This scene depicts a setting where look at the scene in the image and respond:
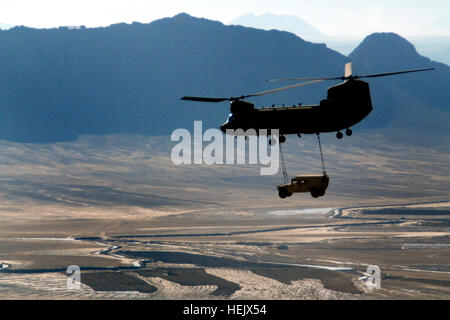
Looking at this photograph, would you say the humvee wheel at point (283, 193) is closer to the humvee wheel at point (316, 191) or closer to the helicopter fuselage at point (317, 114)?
the humvee wheel at point (316, 191)

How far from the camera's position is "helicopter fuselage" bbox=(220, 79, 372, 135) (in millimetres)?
60469

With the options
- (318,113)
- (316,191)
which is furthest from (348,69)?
(316,191)

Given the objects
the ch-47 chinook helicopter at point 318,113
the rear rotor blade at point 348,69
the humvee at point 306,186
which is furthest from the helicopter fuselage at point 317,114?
the humvee at point 306,186

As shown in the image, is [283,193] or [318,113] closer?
[318,113]

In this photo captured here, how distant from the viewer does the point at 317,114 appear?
203 feet

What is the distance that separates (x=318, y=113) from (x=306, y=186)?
9.02 meters

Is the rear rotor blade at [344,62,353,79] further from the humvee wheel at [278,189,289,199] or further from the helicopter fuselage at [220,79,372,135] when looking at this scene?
the humvee wheel at [278,189,289,199]

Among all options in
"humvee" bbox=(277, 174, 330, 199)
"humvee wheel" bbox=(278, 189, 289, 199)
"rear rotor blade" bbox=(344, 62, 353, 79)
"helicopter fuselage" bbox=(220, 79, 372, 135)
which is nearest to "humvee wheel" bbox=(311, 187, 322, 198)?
"humvee" bbox=(277, 174, 330, 199)

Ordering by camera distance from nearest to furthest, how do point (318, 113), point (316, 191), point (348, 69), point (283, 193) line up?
1. point (348, 69)
2. point (318, 113)
3. point (316, 191)
4. point (283, 193)

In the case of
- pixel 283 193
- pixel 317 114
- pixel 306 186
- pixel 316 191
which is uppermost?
pixel 317 114

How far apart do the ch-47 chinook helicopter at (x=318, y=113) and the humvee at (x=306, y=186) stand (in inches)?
252

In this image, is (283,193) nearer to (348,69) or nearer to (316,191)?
(316,191)
